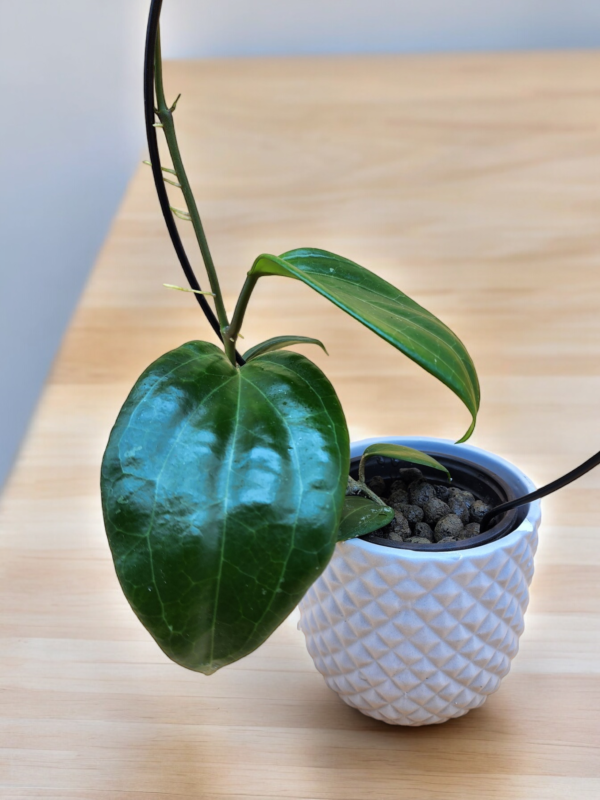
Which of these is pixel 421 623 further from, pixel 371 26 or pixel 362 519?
pixel 371 26

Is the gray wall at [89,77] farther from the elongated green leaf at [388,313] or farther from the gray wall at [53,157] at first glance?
the elongated green leaf at [388,313]

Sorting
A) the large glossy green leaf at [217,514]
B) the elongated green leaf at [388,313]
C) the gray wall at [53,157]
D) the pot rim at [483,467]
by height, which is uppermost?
the elongated green leaf at [388,313]

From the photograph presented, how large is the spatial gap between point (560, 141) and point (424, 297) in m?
0.39

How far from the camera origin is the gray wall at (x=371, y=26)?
1463mm

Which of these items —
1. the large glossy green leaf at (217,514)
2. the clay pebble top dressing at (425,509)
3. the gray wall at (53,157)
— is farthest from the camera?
the gray wall at (53,157)

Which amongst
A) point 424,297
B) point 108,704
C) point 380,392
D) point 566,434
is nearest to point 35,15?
point 424,297

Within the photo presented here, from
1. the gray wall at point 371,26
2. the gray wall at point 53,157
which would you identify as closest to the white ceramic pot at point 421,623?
the gray wall at point 53,157

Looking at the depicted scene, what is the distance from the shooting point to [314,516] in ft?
1.27

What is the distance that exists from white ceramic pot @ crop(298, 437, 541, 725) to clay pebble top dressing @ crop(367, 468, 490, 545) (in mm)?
22

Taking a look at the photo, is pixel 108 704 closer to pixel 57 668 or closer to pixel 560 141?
pixel 57 668

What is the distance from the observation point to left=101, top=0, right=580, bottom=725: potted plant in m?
0.39

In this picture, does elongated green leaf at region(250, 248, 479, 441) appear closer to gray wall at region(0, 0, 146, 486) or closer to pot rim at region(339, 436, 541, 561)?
pot rim at region(339, 436, 541, 561)

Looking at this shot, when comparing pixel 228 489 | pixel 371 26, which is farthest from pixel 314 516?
pixel 371 26

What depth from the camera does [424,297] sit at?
105 centimetres
